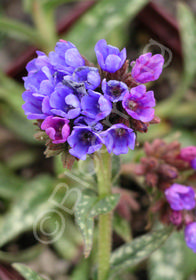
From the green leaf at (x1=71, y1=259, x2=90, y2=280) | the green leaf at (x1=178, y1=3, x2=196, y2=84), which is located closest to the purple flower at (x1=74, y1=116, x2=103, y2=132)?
the green leaf at (x1=71, y1=259, x2=90, y2=280)

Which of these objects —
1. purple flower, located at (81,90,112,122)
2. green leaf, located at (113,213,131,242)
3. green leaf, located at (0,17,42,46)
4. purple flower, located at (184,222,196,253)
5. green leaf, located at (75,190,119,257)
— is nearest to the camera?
purple flower, located at (81,90,112,122)

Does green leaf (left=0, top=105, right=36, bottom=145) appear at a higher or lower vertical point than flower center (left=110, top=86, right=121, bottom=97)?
higher

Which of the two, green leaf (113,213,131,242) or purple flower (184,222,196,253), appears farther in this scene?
green leaf (113,213,131,242)

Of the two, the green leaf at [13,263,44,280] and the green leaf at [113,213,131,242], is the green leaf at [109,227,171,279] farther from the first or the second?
the green leaf at [13,263,44,280]

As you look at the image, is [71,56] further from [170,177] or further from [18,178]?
[18,178]

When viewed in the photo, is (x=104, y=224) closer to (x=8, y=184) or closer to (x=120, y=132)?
(x=120, y=132)

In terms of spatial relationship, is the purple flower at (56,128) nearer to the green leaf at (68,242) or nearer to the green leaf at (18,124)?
the green leaf at (68,242)

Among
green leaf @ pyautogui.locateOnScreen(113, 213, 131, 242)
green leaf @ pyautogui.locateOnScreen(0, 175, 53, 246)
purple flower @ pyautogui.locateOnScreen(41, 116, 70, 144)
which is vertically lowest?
green leaf @ pyautogui.locateOnScreen(113, 213, 131, 242)

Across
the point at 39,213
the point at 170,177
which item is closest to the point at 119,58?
the point at 170,177

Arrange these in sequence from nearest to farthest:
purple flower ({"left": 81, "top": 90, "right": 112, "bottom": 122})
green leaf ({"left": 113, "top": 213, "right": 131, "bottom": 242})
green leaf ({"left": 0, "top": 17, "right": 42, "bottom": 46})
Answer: purple flower ({"left": 81, "top": 90, "right": 112, "bottom": 122}) < green leaf ({"left": 113, "top": 213, "right": 131, "bottom": 242}) < green leaf ({"left": 0, "top": 17, "right": 42, "bottom": 46})
